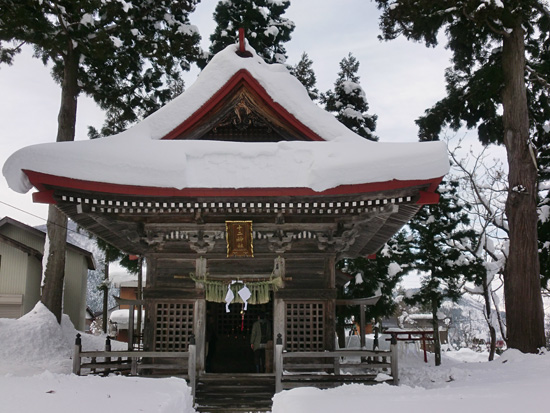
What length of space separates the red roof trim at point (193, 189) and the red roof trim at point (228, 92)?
265 cm

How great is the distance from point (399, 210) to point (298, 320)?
11.0ft

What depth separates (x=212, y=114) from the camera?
11844 millimetres

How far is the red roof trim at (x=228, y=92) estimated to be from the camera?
11.5 meters

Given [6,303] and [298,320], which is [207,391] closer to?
[298,320]

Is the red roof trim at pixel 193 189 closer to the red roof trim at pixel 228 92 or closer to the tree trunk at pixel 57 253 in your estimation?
the red roof trim at pixel 228 92

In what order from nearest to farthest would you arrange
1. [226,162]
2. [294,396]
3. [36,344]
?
[294,396] < [226,162] < [36,344]

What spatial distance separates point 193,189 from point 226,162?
1.03 meters

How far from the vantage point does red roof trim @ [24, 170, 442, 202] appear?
9.04 m

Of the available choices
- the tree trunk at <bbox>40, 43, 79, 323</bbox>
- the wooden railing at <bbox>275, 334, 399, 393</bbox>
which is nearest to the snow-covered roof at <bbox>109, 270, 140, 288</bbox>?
the tree trunk at <bbox>40, 43, 79, 323</bbox>

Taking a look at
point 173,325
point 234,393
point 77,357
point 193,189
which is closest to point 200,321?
point 173,325

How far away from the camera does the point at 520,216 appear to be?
588 inches

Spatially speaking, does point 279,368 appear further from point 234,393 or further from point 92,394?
point 92,394

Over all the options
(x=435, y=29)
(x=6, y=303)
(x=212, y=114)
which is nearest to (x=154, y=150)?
(x=212, y=114)

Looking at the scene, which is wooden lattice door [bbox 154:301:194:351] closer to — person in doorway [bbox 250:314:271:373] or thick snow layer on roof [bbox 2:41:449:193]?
person in doorway [bbox 250:314:271:373]
